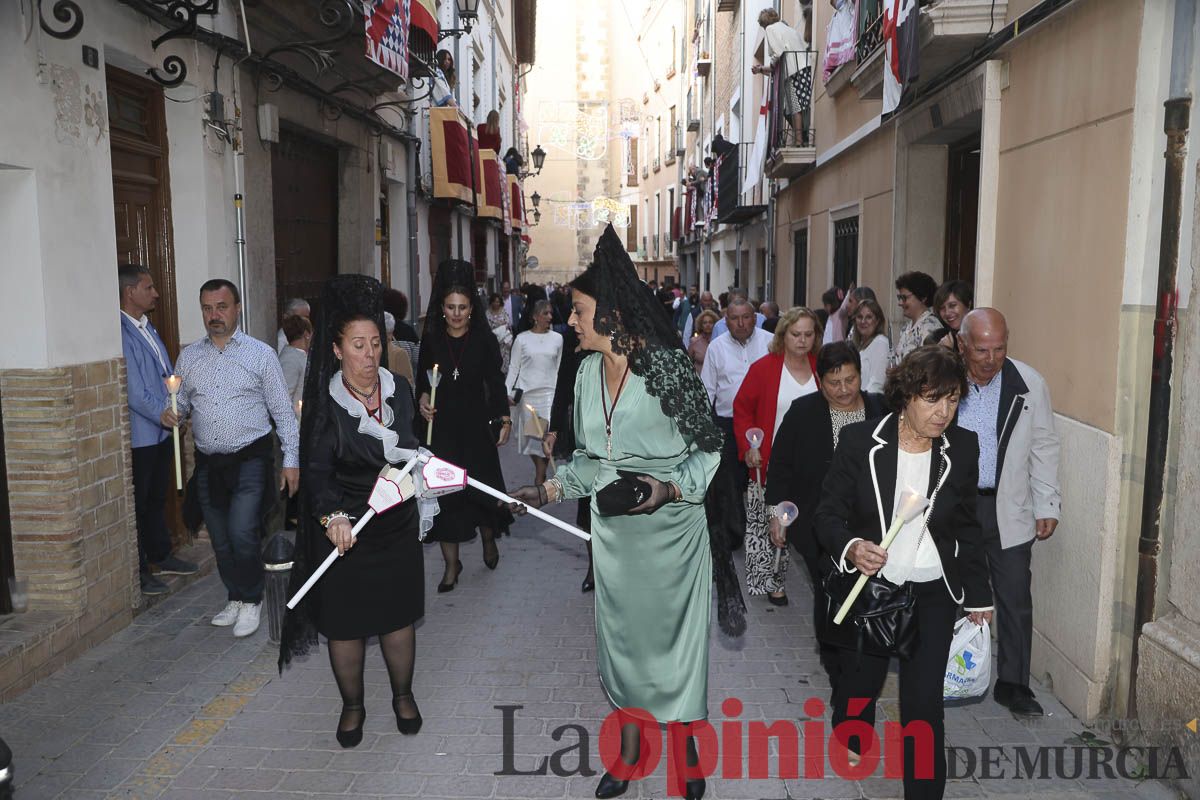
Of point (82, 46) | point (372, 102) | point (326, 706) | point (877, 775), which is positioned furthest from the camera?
point (372, 102)

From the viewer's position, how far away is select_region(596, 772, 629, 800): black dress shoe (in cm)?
383

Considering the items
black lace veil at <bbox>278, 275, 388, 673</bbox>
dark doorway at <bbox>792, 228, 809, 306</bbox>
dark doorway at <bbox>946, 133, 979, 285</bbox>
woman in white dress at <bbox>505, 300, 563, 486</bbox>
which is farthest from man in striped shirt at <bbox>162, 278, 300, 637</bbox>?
dark doorway at <bbox>792, 228, 809, 306</bbox>

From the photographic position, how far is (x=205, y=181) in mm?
7191

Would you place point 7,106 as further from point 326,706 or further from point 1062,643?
point 1062,643

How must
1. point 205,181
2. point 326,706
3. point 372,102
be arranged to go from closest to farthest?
1. point 326,706
2. point 205,181
3. point 372,102

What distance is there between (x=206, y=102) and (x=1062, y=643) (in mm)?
6676

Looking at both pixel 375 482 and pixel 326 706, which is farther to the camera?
pixel 326 706

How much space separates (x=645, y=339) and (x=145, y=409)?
373cm

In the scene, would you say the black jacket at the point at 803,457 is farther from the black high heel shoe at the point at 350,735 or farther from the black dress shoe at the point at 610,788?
the black high heel shoe at the point at 350,735

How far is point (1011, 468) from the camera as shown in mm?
4492

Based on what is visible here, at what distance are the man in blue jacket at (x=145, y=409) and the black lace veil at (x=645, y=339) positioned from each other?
11.5 feet

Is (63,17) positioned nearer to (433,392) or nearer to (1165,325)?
(433,392)

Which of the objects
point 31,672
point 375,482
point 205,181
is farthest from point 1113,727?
point 205,181

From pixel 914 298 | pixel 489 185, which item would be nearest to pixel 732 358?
pixel 914 298
